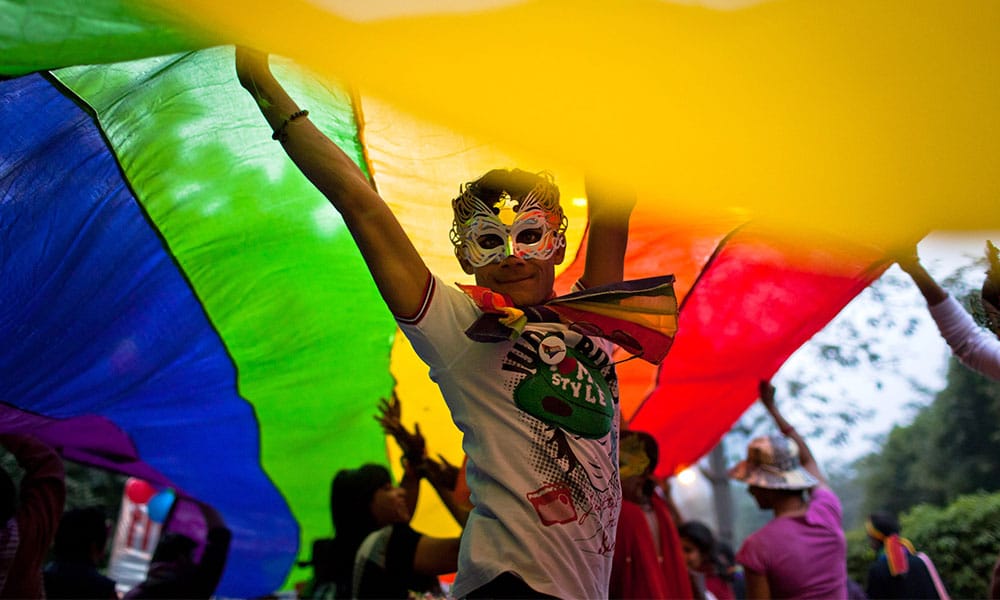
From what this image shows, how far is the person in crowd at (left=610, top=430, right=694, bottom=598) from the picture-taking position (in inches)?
148

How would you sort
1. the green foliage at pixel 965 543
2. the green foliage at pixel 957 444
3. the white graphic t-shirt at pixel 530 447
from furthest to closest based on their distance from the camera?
the green foliage at pixel 957 444 < the green foliage at pixel 965 543 < the white graphic t-shirt at pixel 530 447

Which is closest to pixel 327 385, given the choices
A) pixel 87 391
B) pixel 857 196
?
pixel 87 391

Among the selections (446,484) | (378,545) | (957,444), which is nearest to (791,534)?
(446,484)

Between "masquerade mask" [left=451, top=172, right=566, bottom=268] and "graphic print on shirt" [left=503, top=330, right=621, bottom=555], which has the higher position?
"masquerade mask" [left=451, top=172, right=566, bottom=268]

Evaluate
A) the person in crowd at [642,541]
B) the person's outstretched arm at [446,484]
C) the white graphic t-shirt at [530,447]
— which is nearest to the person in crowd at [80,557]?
the person's outstretched arm at [446,484]

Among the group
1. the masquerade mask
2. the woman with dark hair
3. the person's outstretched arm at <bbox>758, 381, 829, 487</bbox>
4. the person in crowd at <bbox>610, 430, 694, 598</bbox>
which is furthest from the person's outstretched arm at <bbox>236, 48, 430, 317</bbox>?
the person's outstretched arm at <bbox>758, 381, 829, 487</bbox>

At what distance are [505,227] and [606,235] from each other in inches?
14.2

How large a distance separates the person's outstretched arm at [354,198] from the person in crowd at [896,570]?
4.45m

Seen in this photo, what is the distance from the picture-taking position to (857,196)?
7.07 feet

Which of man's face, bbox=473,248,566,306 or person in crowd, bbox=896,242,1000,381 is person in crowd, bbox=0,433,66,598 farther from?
person in crowd, bbox=896,242,1000,381

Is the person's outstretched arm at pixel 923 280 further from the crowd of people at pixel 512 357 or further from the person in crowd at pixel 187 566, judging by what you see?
the person in crowd at pixel 187 566

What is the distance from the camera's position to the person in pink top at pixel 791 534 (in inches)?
146

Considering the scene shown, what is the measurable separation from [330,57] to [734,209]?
1.27m

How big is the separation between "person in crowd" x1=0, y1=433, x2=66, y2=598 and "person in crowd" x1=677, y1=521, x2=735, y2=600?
3.73 meters
